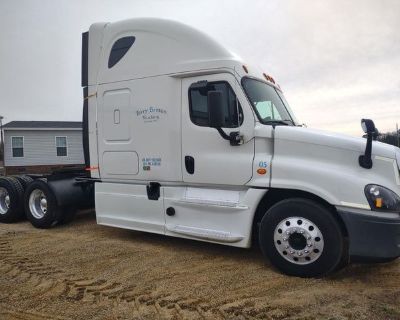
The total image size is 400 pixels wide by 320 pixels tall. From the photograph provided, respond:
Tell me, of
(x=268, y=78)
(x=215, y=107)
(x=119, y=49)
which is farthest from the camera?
(x=119, y=49)

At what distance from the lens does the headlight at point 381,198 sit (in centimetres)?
454

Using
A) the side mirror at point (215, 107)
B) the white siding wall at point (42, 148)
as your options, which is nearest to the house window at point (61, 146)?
the white siding wall at point (42, 148)

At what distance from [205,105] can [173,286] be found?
252 centimetres

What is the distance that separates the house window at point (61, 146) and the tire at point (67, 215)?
21.7 meters

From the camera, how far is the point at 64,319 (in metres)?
3.83

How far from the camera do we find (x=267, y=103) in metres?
5.91

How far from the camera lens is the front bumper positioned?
4500 mm

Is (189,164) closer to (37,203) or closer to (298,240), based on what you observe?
(298,240)

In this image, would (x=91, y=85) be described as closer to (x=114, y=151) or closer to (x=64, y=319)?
(x=114, y=151)

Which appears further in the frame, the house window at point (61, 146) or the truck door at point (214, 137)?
the house window at point (61, 146)

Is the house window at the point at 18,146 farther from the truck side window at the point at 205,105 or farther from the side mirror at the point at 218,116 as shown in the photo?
the side mirror at the point at 218,116

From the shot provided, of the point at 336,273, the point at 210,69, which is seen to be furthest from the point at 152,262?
the point at 210,69

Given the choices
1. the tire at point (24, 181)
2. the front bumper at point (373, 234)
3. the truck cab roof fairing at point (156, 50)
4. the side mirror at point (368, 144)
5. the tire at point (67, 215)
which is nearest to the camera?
the front bumper at point (373, 234)

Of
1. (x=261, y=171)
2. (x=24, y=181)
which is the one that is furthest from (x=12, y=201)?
(x=261, y=171)
